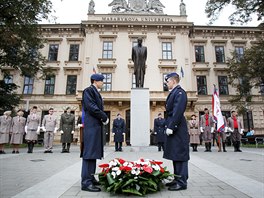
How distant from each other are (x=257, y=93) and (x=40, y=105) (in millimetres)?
25307

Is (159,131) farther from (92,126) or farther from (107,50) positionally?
(107,50)

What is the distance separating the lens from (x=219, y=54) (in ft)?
83.2

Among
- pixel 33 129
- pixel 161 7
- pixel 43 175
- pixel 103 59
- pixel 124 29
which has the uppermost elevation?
pixel 161 7

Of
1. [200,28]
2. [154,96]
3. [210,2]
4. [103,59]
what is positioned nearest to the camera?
[210,2]

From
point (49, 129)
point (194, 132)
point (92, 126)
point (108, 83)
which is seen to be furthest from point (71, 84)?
point (92, 126)

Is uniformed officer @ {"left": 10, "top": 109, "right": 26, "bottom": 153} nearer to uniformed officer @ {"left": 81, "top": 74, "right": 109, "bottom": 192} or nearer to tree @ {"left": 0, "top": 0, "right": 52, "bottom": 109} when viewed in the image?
tree @ {"left": 0, "top": 0, "right": 52, "bottom": 109}

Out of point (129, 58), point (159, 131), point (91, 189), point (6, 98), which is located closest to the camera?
point (91, 189)

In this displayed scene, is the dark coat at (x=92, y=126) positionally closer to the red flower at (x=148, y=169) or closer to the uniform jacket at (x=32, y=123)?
the red flower at (x=148, y=169)

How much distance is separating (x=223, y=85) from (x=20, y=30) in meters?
21.5

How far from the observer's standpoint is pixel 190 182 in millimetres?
3725

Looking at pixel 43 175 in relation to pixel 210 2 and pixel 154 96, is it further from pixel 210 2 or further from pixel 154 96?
pixel 154 96

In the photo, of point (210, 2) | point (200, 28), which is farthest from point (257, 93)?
point (210, 2)

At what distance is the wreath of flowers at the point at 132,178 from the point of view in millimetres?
2891

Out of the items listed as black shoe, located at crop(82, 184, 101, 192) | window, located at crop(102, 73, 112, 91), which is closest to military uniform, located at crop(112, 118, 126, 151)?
black shoe, located at crop(82, 184, 101, 192)
